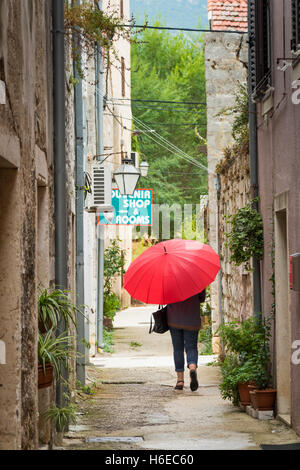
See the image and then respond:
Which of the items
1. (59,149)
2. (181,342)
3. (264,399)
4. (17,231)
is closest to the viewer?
(17,231)

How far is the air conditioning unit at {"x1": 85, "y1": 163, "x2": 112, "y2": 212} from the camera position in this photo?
14117 mm

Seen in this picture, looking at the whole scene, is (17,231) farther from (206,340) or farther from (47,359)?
(206,340)

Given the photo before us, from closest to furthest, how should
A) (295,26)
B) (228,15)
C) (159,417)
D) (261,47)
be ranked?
(295,26), (159,417), (261,47), (228,15)

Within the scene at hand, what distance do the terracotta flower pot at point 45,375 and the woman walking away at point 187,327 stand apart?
12.9ft

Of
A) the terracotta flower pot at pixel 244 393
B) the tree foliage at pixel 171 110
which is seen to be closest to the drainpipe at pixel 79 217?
the terracotta flower pot at pixel 244 393

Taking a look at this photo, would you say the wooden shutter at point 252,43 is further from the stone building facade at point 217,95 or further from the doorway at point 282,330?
the stone building facade at point 217,95

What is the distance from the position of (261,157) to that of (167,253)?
1.62 m

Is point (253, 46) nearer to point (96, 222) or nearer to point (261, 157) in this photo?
point (261, 157)

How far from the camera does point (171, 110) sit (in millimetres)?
39594

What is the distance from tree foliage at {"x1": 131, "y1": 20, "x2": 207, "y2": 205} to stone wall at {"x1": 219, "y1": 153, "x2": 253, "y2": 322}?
80.2 feet

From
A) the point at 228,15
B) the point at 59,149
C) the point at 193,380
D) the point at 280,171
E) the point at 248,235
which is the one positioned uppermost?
the point at 228,15

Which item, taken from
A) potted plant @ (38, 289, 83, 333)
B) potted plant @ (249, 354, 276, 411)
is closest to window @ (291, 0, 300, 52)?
potted plant @ (38, 289, 83, 333)

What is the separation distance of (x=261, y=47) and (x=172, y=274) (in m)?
2.73

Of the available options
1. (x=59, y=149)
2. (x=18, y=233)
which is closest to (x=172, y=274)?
(x=59, y=149)
